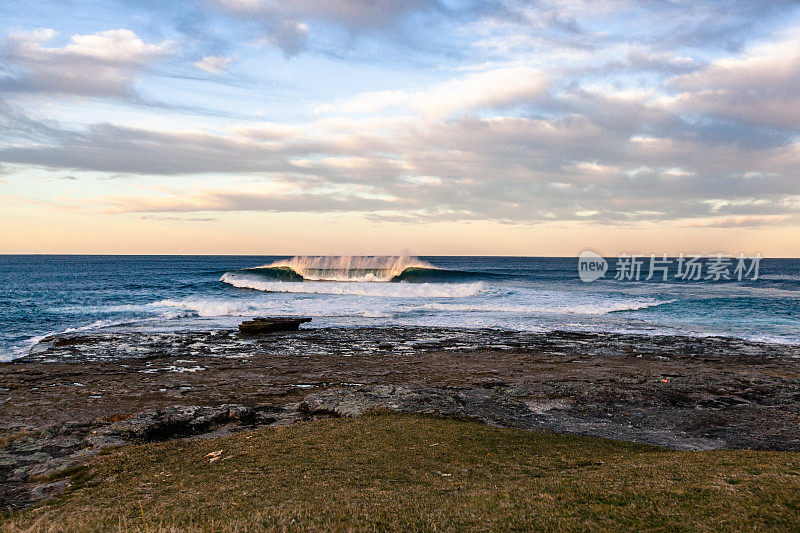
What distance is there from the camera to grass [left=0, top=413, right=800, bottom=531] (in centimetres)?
421

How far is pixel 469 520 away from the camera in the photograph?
4234 millimetres

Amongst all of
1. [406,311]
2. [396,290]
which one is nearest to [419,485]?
[406,311]

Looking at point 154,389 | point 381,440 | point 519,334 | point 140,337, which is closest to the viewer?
point 381,440

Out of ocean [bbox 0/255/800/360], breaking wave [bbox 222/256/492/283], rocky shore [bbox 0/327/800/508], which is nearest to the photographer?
rocky shore [bbox 0/327/800/508]

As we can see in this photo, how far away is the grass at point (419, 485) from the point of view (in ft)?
13.8

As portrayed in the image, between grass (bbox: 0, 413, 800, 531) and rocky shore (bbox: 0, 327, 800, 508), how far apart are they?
4.44 feet

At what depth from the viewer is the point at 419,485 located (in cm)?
547

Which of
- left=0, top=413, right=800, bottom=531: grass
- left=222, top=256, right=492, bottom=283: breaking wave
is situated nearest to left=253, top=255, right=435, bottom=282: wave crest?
left=222, top=256, right=492, bottom=283: breaking wave

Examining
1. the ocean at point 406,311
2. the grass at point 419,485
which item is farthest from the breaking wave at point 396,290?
the grass at point 419,485

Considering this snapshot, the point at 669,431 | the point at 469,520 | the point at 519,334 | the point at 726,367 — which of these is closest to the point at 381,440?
the point at 469,520

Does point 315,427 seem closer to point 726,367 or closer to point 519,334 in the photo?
point 726,367

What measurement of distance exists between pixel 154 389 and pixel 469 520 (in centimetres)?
1133

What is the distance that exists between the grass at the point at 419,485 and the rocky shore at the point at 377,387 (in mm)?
1354

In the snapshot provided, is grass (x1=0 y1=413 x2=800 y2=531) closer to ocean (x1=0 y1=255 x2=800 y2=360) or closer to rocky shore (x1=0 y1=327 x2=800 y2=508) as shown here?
rocky shore (x1=0 y1=327 x2=800 y2=508)
